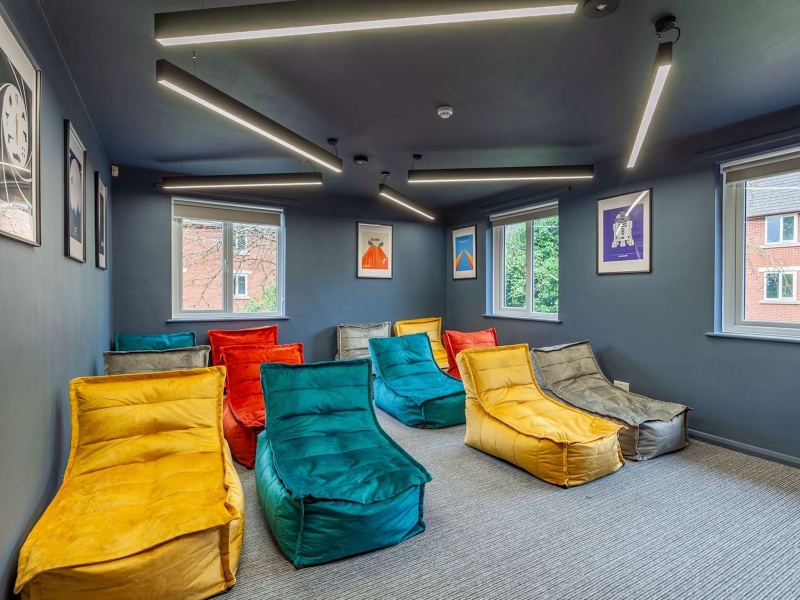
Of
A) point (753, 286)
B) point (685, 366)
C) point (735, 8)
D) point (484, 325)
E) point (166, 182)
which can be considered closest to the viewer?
point (735, 8)

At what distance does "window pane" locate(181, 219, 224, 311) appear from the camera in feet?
15.8

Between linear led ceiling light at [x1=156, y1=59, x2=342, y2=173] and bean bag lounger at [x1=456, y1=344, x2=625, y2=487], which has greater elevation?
linear led ceiling light at [x1=156, y1=59, x2=342, y2=173]

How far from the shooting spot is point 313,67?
238cm

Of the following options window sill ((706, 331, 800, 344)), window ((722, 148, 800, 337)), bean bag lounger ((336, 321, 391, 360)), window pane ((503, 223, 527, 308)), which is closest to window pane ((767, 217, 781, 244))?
window ((722, 148, 800, 337))

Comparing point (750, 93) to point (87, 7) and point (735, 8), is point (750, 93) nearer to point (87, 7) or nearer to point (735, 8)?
point (735, 8)

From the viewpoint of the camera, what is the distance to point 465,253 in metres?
6.19

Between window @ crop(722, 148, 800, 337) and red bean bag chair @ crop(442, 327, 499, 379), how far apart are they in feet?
7.91

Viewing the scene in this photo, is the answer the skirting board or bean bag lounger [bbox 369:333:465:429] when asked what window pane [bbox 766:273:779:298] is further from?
bean bag lounger [bbox 369:333:465:429]

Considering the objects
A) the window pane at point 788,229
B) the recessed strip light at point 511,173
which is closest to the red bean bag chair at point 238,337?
the recessed strip light at point 511,173

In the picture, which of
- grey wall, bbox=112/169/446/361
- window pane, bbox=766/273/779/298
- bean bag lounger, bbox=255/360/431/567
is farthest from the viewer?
grey wall, bbox=112/169/446/361

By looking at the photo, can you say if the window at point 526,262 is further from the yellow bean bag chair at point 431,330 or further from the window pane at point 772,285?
the window pane at point 772,285

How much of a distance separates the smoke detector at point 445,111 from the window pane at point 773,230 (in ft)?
9.11

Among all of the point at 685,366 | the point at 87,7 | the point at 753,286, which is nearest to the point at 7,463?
the point at 87,7

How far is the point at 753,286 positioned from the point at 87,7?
491cm
